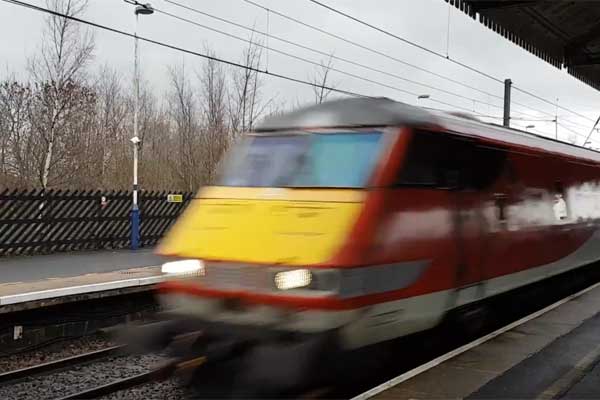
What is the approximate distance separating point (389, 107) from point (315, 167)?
94 cm

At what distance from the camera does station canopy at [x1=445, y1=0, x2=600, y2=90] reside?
8750mm

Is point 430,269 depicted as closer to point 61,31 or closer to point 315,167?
point 315,167

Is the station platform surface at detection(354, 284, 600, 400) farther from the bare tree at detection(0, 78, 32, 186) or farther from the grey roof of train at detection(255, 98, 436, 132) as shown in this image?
the bare tree at detection(0, 78, 32, 186)

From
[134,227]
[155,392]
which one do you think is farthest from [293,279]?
[134,227]

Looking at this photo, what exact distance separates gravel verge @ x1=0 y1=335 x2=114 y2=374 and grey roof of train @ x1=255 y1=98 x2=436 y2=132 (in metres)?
4.97

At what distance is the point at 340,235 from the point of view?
203 inches

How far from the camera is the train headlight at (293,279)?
16.3ft

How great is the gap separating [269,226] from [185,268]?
0.87 m

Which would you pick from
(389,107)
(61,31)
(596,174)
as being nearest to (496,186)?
(389,107)

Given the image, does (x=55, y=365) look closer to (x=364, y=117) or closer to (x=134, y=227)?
(x=364, y=117)

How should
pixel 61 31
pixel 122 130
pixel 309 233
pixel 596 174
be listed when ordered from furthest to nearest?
1. pixel 122 130
2. pixel 61 31
3. pixel 596 174
4. pixel 309 233

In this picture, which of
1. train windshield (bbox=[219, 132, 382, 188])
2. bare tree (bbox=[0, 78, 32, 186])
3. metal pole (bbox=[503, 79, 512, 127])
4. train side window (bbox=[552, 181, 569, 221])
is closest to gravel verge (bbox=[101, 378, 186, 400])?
train windshield (bbox=[219, 132, 382, 188])

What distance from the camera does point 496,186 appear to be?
24.0 feet

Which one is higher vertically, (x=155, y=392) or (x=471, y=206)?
(x=471, y=206)
